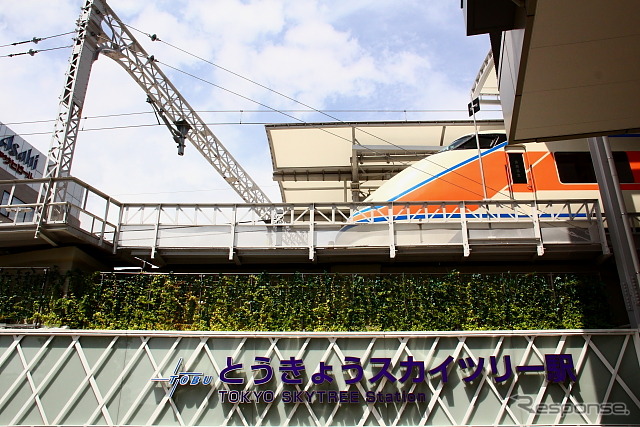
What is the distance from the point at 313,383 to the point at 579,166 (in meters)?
10.8

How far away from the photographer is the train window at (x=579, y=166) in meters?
15.2

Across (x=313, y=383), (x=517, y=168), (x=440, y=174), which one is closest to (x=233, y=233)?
(x=313, y=383)

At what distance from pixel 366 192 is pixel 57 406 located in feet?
50.8

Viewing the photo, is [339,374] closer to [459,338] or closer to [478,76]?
[459,338]

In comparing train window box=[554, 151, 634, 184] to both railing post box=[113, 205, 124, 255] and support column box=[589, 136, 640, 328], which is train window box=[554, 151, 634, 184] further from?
railing post box=[113, 205, 124, 255]

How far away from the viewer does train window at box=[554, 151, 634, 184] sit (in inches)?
597

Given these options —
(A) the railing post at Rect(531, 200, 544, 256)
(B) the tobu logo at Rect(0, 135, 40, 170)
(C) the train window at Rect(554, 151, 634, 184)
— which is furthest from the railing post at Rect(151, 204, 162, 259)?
(B) the tobu logo at Rect(0, 135, 40, 170)

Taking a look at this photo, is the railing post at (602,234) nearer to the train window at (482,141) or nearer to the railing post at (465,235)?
the railing post at (465,235)

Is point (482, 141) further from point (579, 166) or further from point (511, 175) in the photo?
point (579, 166)

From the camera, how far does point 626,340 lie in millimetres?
11062

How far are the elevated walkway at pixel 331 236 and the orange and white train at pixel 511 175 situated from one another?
1.09m

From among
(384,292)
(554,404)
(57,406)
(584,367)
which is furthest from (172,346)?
(584,367)

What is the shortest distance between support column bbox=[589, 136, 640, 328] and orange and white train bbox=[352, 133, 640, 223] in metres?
2.59

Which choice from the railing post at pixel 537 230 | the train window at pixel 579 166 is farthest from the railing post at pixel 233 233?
the train window at pixel 579 166
